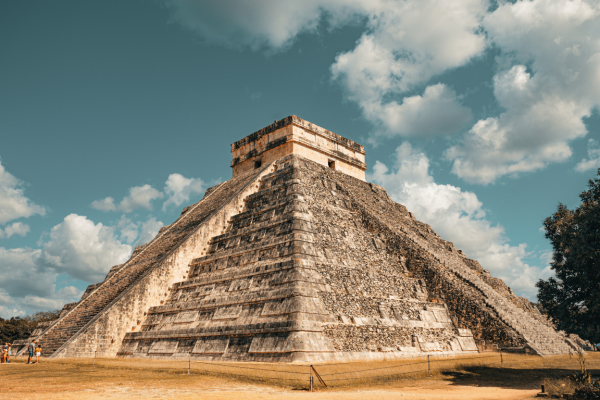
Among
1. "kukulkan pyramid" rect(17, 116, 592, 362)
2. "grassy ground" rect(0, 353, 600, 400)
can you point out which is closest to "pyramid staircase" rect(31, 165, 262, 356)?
"kukulkan pyramid" rect(17, 116, 592, 362)

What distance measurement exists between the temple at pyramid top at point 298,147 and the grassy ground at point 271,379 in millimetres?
11347

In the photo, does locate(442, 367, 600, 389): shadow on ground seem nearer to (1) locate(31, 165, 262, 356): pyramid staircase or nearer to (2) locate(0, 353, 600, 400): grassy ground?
(2) locate(0, 353, 600, 400): grassy ground

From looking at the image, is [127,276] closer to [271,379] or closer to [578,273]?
[271,379]

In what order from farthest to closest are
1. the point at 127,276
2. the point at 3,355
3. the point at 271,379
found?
the point at 127,276
the point at 3,355
the point at 271,379

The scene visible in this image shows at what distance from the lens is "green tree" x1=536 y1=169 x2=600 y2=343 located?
10320 millimetres

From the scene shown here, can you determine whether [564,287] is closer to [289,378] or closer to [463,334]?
[463,334]

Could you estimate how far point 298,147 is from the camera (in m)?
19.8

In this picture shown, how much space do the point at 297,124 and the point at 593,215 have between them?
12.5 metres

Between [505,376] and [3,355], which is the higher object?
[3,355]

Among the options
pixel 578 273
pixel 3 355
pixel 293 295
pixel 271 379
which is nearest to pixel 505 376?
pixel 578 273

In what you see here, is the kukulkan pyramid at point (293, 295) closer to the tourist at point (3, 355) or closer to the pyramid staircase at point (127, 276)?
the pyramid staircase at point (127, 276)

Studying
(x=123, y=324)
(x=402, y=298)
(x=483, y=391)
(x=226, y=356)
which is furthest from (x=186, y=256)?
(x=483, y=391)

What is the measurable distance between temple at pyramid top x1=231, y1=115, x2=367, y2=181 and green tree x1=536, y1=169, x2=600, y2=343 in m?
10.9

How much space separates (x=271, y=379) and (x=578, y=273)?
814 cm
